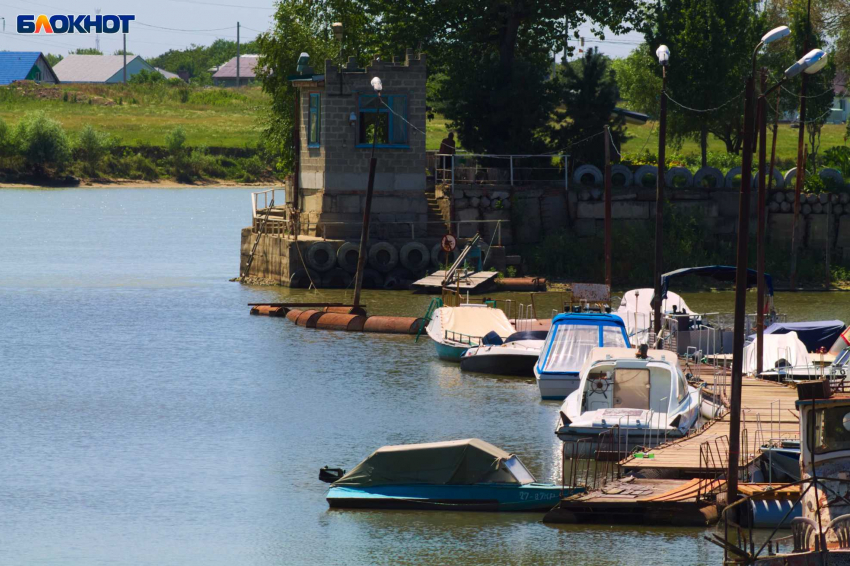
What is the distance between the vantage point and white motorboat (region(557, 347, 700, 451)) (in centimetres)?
2414

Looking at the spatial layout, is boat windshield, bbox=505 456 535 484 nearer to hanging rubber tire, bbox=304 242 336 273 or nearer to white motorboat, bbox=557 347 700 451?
white motorboat, bbox=557 347 700 451

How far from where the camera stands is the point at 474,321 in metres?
36.9

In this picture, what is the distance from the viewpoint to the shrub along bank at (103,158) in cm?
11625

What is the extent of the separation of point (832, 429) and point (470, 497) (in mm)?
6362

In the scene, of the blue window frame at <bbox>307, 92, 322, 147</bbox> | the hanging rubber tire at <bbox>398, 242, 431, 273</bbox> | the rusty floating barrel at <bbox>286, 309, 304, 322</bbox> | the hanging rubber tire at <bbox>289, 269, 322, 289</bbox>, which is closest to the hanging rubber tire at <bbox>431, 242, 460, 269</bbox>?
the hanging rubber tire at <bbox>398, 242, 431, 273</bbox>

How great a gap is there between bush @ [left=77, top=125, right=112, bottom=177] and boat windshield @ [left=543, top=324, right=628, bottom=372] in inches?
3758

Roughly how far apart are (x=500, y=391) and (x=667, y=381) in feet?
23.7

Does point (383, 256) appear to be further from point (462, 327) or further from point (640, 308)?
point (640, 308)

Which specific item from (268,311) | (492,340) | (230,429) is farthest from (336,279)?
(230,429)

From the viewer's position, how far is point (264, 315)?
45219 millimetres

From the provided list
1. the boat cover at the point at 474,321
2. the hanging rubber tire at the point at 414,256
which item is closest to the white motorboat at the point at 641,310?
the boat cover at the point at 474,321

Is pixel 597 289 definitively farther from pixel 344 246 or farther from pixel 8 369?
pixel 8 369

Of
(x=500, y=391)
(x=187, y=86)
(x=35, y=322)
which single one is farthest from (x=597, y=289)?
(x=187, y=86)

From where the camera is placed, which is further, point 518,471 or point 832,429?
point 518,471
